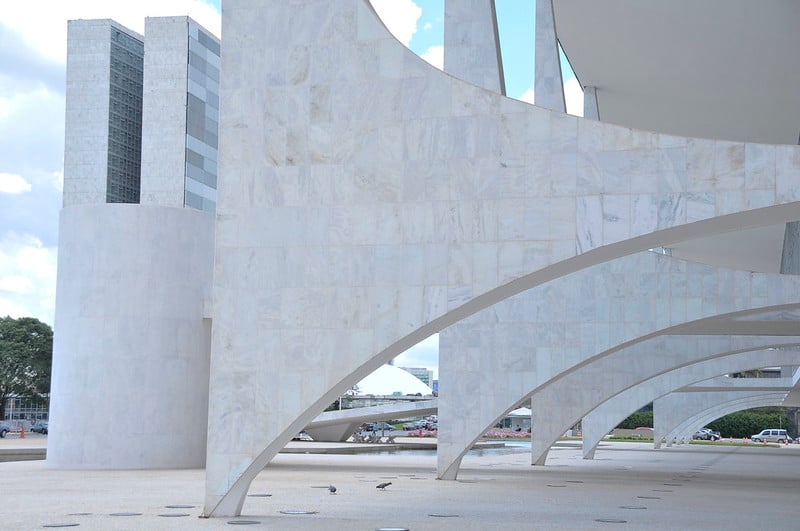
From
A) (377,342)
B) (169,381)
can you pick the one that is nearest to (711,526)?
(377,342)

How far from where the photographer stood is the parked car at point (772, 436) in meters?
83.6

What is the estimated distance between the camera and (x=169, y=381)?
25.9 m

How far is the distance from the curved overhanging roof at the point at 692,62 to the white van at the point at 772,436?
180ft

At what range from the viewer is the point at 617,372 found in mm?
29766

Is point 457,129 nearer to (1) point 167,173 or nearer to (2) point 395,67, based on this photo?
(2) point 395,67

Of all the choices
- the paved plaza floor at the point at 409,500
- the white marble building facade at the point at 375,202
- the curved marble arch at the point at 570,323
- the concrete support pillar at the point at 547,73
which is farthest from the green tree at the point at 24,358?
the white marble building facade at the point at 375,202

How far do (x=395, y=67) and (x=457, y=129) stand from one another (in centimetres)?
116

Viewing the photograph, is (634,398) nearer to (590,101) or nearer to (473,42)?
(590,101)

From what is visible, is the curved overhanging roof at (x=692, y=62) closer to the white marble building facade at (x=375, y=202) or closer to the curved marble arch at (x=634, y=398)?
the curved marble arch at (x=634, y=398)

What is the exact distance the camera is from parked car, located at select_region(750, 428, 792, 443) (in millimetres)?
83600

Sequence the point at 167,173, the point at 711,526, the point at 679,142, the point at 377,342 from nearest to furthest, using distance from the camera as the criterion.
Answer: the point at 679,142 → the point at 377,342 → the point at 711,526 → the point at 167,173

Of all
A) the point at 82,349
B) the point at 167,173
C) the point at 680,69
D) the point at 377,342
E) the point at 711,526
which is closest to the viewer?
the point at 377,342

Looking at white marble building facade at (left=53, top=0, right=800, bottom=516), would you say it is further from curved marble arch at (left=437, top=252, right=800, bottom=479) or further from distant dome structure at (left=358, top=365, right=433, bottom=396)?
distant dome structure at (left=358, top=365, right=433, bottom=396)

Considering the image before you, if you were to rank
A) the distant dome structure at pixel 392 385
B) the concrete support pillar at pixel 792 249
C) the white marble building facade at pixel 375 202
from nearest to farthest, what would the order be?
the white marble building facade at pixel 375 202, the concrete support pillar at pixel 792 249, the distant dome structure at pixel 392 385
